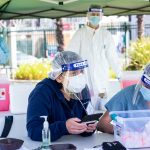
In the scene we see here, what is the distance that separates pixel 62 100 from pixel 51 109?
91 mm

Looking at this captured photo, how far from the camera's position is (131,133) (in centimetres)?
234

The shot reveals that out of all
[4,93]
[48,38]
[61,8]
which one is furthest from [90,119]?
[48,38]

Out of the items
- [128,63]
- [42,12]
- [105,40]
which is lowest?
[128,63]

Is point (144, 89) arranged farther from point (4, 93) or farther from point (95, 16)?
point (95, 16)

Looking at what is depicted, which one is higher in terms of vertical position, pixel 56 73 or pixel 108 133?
pixel 56 73

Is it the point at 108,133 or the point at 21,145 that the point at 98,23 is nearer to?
the point at 108,133

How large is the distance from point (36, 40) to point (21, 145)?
13.1 m

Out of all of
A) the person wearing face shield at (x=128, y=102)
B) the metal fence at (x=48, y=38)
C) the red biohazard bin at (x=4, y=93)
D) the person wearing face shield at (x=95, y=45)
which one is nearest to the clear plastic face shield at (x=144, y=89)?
the person wearing face shield at (x=128, y=102)

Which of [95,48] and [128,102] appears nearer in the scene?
[128,102]

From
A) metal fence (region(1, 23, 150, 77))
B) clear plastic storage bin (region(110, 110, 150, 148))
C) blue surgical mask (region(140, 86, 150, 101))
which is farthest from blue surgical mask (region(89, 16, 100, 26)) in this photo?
metal fence (region(1, 23, 150, 77))

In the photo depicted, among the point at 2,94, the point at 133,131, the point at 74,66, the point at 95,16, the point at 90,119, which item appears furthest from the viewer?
the point at 95,16

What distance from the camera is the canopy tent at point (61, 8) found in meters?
5.39

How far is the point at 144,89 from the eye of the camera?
254 centimetres

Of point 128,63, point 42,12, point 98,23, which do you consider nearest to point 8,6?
point 42,12
